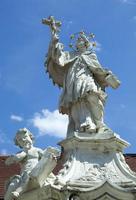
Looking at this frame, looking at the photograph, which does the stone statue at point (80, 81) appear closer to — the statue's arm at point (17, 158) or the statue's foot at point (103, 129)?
the statue's foot at point (103, 129)

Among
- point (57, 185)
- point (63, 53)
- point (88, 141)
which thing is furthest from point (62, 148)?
point (63, 53)

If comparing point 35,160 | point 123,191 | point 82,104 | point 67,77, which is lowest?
point 123,191

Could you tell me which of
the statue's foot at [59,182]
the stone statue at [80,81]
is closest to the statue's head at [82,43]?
the stone statue at [80,81]

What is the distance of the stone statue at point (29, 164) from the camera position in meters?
10.4

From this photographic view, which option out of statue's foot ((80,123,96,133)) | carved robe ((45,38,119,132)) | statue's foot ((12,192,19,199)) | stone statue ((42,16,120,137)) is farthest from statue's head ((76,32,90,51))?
statue's foot ((12,192,19,199))

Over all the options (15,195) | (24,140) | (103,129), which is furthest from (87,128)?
(15,195)

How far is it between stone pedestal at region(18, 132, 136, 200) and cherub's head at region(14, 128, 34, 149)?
26.1 inches

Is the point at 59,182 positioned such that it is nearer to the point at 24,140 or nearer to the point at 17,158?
the point at 17,158

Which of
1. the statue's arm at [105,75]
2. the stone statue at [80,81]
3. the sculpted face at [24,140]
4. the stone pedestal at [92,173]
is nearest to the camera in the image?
the stone pedestal at [92,173]

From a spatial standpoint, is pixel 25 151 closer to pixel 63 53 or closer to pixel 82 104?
pixel 82 104

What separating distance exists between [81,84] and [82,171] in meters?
1.98

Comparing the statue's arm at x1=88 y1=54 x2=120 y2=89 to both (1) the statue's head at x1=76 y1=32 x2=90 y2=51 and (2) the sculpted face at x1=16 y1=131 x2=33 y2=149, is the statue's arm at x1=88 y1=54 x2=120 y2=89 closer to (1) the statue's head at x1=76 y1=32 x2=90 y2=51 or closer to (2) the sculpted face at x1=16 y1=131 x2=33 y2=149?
(1) the statue's head at x1=76 y1=32 x2=90 y2=51

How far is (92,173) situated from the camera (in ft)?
35.6

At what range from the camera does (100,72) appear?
487 inches
